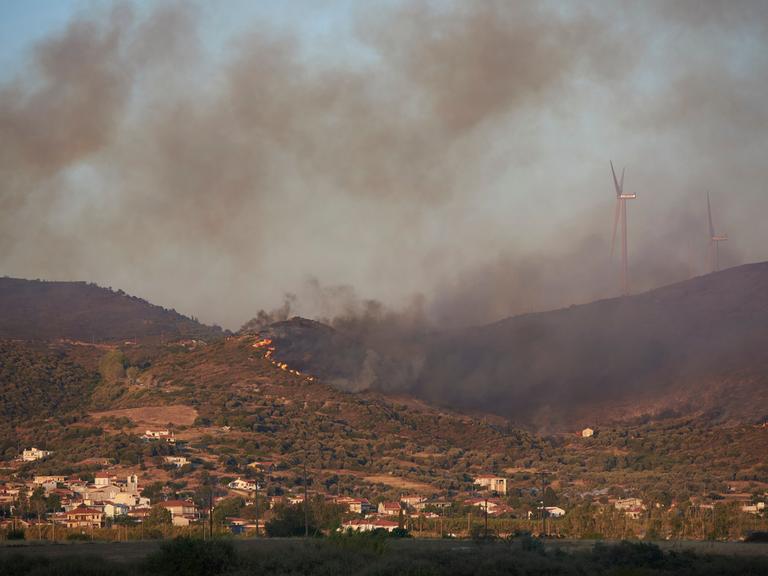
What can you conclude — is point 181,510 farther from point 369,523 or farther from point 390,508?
point 369,523

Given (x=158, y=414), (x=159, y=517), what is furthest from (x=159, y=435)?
(x=159, y=517)

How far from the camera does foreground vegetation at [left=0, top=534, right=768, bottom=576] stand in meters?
46.2

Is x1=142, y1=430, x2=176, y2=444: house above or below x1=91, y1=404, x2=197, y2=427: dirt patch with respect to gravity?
below

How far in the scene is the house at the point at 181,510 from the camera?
99062mm

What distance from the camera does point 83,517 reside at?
102125 millimetres

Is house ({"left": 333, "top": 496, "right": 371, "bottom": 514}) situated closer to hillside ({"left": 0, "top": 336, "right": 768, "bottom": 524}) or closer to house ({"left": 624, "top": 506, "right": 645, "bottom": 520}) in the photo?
hillside ({"left": 0, "top": 336, "right": 768, "bottom": 524})

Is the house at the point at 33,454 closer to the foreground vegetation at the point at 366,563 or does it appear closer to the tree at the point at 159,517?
the tree at the point at 159,517

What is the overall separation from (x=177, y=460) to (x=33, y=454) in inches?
865

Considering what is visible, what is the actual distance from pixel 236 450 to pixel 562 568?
104793 millimetres

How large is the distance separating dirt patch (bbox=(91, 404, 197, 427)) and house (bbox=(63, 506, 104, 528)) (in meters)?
53.7

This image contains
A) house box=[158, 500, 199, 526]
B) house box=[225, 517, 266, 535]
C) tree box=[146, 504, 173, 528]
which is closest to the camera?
tree box=[146, 504, 173, 528]

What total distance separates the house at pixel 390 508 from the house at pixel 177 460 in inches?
1106

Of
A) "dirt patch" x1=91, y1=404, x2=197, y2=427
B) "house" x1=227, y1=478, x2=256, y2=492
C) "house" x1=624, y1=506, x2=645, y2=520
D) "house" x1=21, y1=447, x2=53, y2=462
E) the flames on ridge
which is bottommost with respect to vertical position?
"house" x1=624, y1=506, x2=645, y2=520

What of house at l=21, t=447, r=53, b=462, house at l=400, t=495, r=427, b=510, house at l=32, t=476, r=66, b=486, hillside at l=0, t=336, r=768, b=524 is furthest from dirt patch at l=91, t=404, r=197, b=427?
house at l=400, t=495, r=427, b=510
